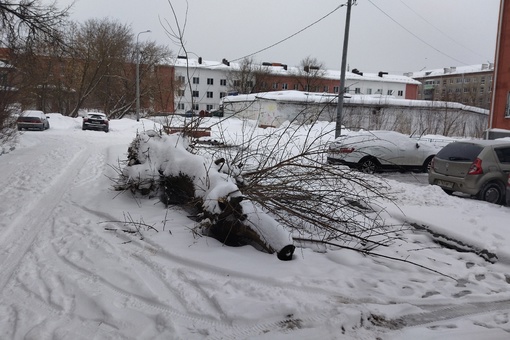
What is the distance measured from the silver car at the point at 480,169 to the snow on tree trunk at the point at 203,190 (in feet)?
20.5

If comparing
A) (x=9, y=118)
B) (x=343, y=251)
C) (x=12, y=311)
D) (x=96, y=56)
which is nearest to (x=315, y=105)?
(x=343, y=251)

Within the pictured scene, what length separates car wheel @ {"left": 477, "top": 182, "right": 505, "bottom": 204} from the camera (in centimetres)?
899

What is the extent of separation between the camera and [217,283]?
12.8 feet

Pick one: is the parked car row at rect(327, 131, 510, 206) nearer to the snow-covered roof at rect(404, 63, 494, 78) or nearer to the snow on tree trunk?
the snow on tree trunk

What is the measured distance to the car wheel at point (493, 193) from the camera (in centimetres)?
899

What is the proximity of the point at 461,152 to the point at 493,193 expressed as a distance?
1.18 meters

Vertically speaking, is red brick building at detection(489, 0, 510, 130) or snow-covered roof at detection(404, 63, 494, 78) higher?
snow-covered roof at detection(404, 63, 494, 78)

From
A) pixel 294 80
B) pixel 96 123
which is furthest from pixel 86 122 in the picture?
pixel 294 80

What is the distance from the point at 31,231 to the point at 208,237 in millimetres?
2336

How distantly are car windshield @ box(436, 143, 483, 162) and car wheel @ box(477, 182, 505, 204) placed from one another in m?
0.69

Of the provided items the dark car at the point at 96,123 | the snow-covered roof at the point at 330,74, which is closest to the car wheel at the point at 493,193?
the dark car at the point at 96,123

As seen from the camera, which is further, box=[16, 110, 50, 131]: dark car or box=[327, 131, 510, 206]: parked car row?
box=[16, 110, 50, 131]: dark car

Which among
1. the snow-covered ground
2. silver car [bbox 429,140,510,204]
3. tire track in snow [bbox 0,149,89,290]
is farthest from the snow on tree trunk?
silver car [bbox 429,140,510,204]

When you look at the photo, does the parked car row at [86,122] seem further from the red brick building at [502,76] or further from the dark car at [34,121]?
the red brick building at [502,76]
